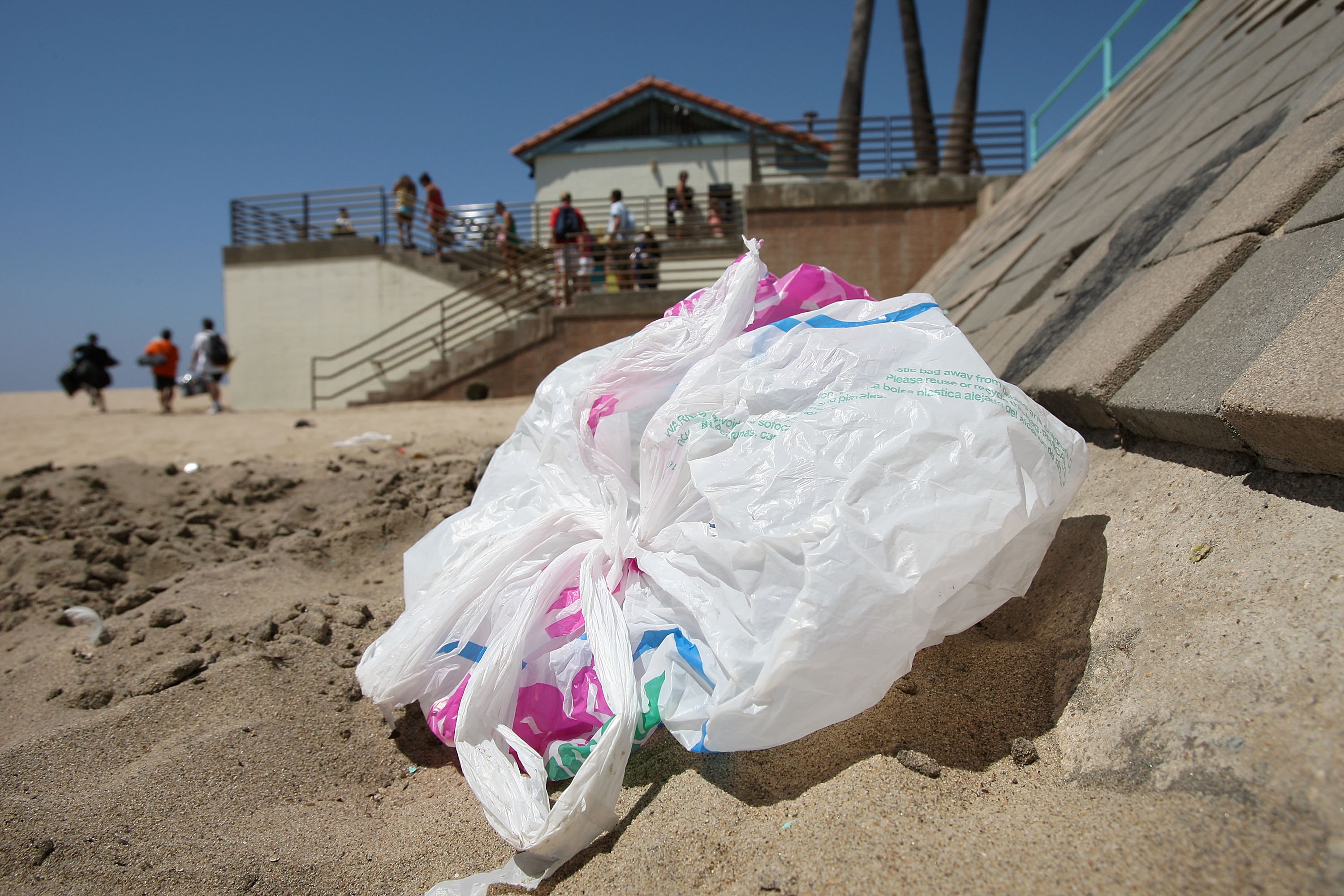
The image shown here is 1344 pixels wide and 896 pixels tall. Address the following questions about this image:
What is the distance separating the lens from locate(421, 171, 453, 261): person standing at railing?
12.3 meters

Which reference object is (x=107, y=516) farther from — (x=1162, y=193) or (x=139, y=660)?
(x=1162, y=193)

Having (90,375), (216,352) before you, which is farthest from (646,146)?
(90,375)

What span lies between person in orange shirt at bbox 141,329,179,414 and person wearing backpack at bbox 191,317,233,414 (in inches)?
10.3

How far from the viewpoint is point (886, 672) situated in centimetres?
113

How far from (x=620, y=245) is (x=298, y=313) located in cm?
569

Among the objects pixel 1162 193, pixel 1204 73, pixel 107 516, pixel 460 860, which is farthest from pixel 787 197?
pixel 460 860

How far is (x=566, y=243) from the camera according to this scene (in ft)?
34.0

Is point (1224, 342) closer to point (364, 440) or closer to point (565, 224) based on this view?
point (364, 440)

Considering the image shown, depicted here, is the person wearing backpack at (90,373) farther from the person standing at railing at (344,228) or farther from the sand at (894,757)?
the sand at (894,757)

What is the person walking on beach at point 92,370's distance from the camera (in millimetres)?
9930

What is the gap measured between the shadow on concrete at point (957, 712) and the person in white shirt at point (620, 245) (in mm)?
9114

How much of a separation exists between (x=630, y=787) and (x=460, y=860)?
29 centimetres

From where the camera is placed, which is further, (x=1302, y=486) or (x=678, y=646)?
(x=678, y=646)

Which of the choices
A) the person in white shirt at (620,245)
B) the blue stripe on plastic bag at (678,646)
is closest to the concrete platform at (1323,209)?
the blue stripe on plastic bag at (678,646)
